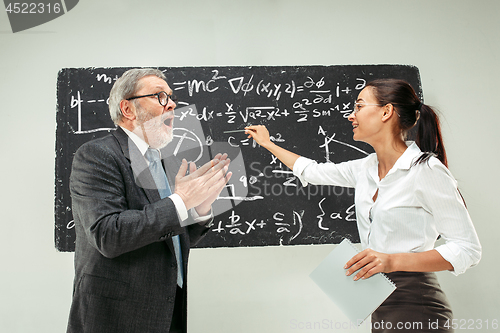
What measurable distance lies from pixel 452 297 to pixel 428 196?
1296mm

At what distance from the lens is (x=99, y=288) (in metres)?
1.09

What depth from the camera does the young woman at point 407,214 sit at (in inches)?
43.9

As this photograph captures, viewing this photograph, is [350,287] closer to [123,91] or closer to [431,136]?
[431,136]

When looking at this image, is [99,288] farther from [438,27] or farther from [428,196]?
[438,27]

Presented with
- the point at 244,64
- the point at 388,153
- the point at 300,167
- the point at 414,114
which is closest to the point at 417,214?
the point at 388,153

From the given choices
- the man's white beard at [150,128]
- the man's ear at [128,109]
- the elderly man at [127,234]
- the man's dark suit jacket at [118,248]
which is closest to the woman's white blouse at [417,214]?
the elderly man at [127,234]

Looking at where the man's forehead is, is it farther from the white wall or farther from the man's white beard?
the white wall

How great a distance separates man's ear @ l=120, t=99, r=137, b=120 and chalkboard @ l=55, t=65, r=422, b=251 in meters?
0.64

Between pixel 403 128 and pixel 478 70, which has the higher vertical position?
pixel 478 70

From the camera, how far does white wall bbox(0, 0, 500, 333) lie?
2016 mm


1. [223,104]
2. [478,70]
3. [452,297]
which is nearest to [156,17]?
[223,104]

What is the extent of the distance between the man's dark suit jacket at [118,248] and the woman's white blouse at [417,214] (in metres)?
0.71

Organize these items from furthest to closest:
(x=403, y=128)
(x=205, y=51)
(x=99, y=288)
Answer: (x=205, y=51), (x=403, y=128), (x=99, y=288)

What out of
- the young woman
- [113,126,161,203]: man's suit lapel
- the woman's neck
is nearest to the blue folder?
the young woman
